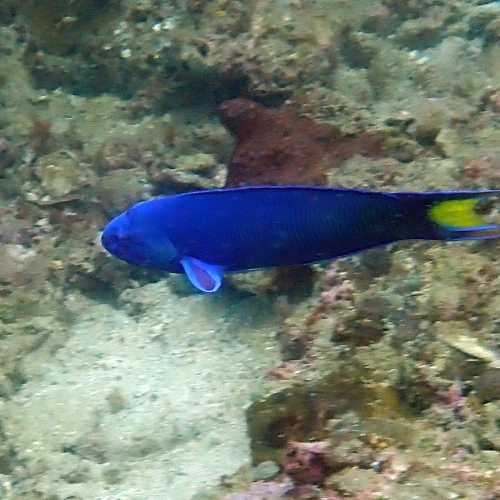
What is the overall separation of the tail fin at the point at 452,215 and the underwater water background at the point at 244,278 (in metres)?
0.98

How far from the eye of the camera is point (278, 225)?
7.15ft

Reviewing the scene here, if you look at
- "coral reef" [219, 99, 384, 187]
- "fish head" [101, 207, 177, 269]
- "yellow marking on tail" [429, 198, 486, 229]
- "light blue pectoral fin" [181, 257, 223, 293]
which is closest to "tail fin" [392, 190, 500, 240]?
"yellow marking on tail" [429, 198, 486, 229]

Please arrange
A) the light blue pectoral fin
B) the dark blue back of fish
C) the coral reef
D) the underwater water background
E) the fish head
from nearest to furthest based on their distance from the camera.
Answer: the dark blue back of fish
the light blue pectoral fin
the fish head
the underwater water background
the coral reef

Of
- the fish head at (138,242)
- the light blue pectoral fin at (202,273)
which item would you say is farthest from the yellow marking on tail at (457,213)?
the fish head at (138,242)

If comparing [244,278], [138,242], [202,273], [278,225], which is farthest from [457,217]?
[244,278]

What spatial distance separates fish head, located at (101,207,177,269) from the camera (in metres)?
2.43

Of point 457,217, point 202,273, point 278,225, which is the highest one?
point 457,217

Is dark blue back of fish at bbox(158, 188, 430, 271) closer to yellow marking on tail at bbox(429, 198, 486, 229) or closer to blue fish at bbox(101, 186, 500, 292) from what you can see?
blue fish at bbox(101, 186, 500, 292)

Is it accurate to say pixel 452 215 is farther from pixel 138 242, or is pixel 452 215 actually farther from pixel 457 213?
pixel 138 242

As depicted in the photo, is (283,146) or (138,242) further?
(283,146)

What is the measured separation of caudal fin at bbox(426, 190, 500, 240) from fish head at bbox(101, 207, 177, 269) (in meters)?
0.99

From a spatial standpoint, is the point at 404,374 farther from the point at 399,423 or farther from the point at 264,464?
the point at 264,464

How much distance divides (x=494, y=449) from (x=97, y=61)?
18.4ft

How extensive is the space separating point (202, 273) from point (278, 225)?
14.4 inches
